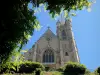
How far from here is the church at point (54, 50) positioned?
1783 inches

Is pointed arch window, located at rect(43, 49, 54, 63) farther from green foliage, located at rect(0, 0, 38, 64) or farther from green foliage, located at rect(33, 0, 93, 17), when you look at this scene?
green foliage, located at rect(0, 0, 38, 64)

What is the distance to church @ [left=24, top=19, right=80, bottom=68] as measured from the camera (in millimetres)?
45281

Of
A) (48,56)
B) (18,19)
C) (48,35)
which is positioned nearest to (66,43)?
(48,35)

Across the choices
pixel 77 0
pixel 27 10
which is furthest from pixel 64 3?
Answer: pixel 27 10

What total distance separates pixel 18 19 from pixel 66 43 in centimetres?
4156

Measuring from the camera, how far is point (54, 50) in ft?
156

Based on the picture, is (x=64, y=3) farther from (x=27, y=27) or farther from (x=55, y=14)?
(x=27, y=27)

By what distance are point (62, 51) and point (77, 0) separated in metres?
38.0

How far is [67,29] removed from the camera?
178 feet

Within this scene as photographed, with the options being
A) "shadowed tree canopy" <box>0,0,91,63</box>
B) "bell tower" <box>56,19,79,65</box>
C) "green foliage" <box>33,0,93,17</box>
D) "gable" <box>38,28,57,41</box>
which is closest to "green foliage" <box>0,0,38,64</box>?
"shadowed tree canopy" <box>0,0,91,63</box>

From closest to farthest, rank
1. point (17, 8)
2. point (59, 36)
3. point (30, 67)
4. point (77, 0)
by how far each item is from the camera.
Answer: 1. point (17, 8)
2. point (77, 0)
3. point (30, 67)
4. point (59, 36)

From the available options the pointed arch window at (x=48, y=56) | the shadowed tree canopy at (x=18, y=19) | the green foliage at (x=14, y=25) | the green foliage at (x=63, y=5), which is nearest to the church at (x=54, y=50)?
the pointed arch window at (x=48, y=56)

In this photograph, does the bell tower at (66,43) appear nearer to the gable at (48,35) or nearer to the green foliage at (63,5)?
the gable at (48,35)

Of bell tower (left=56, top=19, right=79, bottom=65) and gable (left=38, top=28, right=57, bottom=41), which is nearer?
bell tower (left=56, top=19, right=79, bottom=65)
